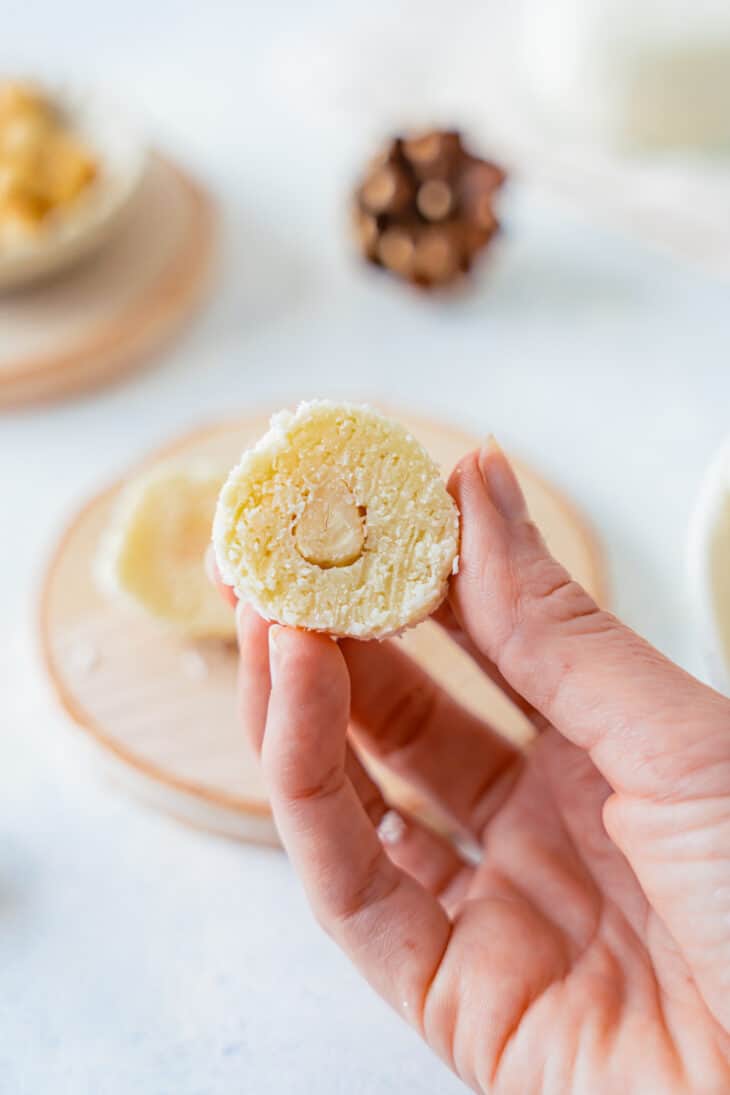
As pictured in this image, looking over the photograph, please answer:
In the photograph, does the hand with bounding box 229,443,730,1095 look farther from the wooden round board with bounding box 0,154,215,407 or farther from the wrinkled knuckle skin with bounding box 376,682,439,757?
the wooden round board with bounding box 0,154,215,407

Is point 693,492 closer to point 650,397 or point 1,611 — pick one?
point 650,397

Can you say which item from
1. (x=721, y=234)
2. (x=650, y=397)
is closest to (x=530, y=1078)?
(x=650, y=397)

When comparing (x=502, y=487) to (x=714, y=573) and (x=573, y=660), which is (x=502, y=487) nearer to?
(x=573, y=660)

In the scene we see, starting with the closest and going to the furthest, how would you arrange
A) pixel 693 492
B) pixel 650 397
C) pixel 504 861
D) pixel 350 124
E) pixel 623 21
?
pixel 504 861, pixel 693 492, pixel 650 397, pixel 623 21, pixel 350 124

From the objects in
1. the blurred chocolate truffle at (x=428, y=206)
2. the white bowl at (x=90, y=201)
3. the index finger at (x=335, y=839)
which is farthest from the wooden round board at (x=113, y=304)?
the index finger at (x=335, y=839)

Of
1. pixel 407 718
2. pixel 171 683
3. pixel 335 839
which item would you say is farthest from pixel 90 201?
pixel 335 839

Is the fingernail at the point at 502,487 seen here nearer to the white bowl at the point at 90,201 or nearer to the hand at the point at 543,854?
the hand at the point at 543,854

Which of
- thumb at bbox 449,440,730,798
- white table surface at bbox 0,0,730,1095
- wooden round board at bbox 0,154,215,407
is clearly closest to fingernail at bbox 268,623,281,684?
thumb at bbox 449,440,730,798
